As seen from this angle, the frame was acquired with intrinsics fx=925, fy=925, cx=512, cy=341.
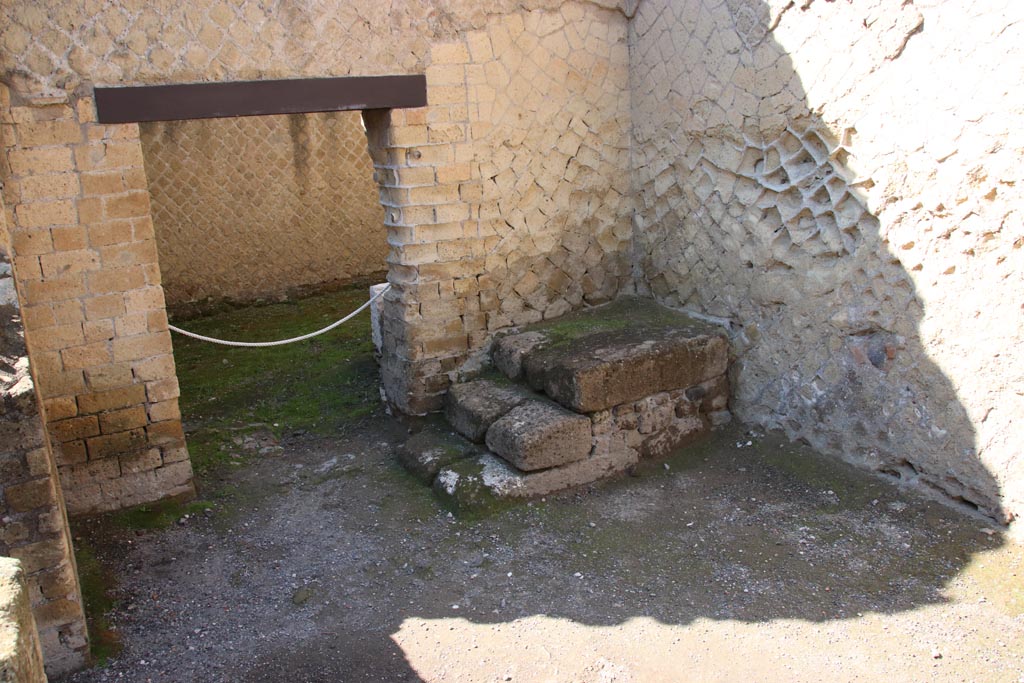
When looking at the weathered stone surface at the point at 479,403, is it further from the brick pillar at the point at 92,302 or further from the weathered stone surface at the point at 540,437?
the brick pillar at the point at 92,302

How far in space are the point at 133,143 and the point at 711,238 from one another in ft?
10.6

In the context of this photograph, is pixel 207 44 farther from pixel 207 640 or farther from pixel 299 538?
pixel 207 640

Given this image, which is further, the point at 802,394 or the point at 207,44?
the point at 802,394

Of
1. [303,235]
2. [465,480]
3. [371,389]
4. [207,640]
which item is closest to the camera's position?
[207,640]

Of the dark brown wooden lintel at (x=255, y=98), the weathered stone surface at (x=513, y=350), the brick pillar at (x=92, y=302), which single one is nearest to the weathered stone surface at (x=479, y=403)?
the weathered stone surface at (x=513, y=350)

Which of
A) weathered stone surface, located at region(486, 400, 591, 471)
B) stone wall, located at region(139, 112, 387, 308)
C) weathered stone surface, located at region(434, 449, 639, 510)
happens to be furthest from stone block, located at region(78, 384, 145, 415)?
stone wall, located at region(139, 112, 387, 308)

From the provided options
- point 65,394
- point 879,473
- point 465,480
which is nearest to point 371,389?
point 465,480

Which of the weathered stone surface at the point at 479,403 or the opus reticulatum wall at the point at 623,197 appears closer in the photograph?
the opus reticulatum wall at the point at 623,197

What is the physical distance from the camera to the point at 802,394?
5141mm

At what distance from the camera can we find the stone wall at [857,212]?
4.09m

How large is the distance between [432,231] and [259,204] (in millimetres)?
3773

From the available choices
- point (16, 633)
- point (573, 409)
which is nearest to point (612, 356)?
point (573, 409)

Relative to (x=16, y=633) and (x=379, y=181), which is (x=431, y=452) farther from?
(x=16, y=633)

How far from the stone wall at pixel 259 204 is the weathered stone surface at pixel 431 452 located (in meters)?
3.87
